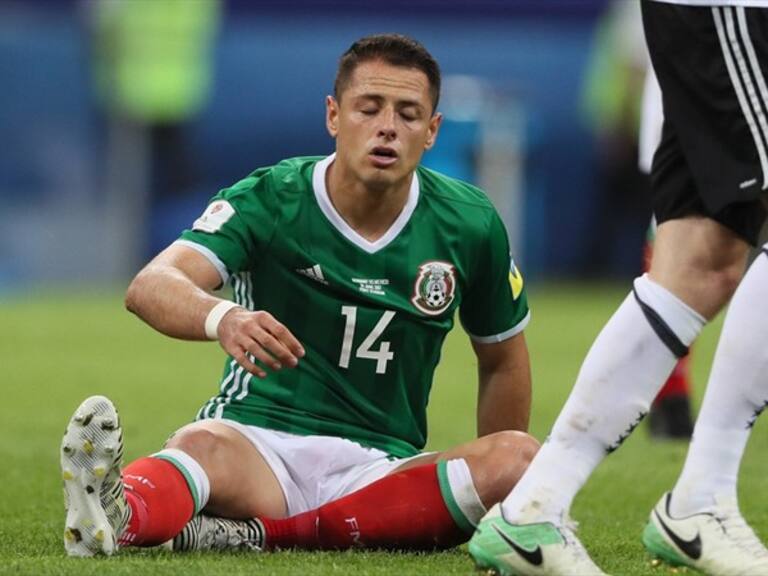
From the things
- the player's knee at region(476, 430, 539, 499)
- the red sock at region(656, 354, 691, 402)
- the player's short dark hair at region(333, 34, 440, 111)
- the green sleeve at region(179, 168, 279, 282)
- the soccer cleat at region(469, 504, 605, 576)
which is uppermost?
the player's short dark hair at region(333, 34, 440, 111)

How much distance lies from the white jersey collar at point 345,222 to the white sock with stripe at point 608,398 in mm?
947

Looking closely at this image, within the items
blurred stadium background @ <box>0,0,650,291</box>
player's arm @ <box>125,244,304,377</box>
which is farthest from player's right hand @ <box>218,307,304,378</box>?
blurred stadium background @ <box>0,0,650,291</box>

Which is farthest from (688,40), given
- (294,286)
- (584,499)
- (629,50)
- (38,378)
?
(629,50)

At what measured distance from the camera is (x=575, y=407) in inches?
153

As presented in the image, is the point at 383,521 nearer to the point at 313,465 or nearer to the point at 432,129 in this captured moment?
the point at 313,465

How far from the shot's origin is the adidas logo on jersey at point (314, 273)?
4688mm

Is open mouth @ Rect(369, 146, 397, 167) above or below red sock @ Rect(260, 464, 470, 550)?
above

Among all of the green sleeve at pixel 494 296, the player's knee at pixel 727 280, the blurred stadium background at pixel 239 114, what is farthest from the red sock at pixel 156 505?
the blurred stadium background at pixel 239 114

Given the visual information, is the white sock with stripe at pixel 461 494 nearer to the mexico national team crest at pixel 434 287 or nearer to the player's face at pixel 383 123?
the mexico national team crest at pixel 434 287

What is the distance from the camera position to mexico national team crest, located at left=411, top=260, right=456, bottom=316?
4.73 meters

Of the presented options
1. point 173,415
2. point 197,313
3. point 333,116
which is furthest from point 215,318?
point 173,415

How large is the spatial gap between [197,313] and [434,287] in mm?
Result: 820

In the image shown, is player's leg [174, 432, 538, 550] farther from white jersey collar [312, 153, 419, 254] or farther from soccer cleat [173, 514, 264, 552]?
white jersey collar [312, 153, 419, 254]

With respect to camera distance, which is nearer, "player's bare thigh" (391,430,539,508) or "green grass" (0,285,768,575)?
"green grass" (0,285,768,575)
